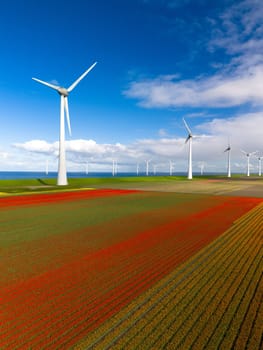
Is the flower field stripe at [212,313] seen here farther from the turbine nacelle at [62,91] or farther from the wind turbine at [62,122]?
the turbine nacelle at [62,91]

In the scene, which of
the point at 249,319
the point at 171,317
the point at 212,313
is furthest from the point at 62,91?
the point at 249,319

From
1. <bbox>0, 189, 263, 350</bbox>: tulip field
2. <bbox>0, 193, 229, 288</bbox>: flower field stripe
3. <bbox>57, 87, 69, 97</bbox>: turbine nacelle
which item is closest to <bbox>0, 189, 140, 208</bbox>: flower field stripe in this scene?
<bbox>0, 193, 229, 288</bbox>: flower field stripe

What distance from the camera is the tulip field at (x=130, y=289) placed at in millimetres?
4957

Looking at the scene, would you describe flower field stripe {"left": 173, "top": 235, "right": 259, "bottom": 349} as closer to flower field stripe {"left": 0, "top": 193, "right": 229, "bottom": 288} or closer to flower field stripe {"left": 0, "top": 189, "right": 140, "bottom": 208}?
flower field stripe {"left": 0, "top": 193, "right": 229, "bottom": 288}

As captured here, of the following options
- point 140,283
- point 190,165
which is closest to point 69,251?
point 140,283

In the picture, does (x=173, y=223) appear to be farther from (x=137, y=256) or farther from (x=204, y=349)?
(x=204, y=349)

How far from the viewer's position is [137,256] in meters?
9.80

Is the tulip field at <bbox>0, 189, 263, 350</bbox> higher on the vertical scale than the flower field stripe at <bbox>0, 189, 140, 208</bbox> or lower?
higher

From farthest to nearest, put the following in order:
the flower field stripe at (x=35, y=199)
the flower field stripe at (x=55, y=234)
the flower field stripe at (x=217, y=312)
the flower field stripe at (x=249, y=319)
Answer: the flower field stripe at (x=35, y=199)
the flower field stripe at (x=55, y=234)
the flower field stripe at (x=249, y=319)
the flower field stripe at (x=217, y=312)

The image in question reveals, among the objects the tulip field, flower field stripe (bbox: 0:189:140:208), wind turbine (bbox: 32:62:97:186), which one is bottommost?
flower field stripe (bbox: 0:189:140:208)

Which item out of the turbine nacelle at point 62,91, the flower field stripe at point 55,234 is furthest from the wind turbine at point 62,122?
the flower field stripe at point 55,234

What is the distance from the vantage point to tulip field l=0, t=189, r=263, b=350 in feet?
16.3

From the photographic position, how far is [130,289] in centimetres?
696

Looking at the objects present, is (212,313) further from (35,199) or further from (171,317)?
(35,199)
